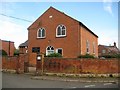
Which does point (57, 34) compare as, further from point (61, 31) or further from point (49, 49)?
point (49, 49)

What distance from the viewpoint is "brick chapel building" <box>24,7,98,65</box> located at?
30031 millimetres

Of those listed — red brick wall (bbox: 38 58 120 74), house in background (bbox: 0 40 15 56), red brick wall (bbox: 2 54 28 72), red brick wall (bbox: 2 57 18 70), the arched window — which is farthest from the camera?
house in background (bbox: 0 40 15 56)

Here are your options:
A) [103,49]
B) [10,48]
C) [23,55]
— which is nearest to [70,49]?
[23,55]

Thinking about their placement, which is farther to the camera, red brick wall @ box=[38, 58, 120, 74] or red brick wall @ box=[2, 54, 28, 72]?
red brick wall @ box=[2, 54, 28, 72]

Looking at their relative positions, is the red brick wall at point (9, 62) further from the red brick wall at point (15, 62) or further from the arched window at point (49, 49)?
the arched window at point (49, 49)

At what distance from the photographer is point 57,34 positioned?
104 feet

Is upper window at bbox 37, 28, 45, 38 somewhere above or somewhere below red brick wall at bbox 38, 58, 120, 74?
above

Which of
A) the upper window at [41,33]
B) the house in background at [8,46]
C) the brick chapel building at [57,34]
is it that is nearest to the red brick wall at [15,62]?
the brick chapel building at [57,34]

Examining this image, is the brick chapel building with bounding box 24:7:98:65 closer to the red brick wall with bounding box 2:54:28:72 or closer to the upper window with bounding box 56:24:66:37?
the upper window with bounding box 56:24:66:37

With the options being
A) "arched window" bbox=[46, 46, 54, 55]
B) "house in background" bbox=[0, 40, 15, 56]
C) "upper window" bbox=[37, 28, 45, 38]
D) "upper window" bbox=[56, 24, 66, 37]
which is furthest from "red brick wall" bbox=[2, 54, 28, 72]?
"house in background" bbox=[0, 40, 15, 56]

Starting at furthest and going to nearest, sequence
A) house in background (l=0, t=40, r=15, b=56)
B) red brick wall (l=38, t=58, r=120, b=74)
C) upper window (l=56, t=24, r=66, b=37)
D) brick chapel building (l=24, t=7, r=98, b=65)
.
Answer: house in background (l=0, t=40, r=15, b=56)
upper window (l=56, t=24, r=66, b=37)
brick chapel building (l=24, t=7, r=98, b=65)
red brick wall (l=38, t=58, r=120, b=74)

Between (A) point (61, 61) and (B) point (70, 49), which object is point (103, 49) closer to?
(B) point (70, 49)

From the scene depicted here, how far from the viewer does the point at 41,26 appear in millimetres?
33156

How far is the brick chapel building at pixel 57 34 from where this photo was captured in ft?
98.5
